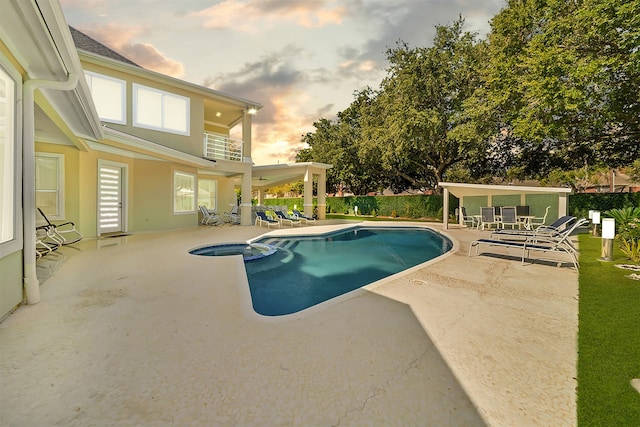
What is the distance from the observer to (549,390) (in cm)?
251

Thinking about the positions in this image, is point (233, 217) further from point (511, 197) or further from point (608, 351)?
point (511, 197)

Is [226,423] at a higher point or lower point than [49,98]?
lower

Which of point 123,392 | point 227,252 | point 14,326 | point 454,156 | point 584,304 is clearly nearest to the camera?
point 123,392

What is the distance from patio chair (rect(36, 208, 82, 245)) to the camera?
8250mm

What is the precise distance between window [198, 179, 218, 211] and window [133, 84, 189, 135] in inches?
190

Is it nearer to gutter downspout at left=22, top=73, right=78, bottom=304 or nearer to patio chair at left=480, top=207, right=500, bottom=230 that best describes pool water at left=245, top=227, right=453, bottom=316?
patio chair at left=480, top=207, right=500, bottom=230

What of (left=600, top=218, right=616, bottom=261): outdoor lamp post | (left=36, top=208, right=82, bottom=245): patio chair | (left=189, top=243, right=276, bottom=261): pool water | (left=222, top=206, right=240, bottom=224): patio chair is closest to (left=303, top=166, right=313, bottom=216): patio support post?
(left=222, top=206, right=240, bottom=224): patio chair

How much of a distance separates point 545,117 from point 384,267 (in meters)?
12.3

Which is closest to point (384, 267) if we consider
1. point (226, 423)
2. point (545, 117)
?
point (226, 423)

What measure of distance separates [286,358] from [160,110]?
1423 cm

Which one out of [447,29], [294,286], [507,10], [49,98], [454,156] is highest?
[447,29]

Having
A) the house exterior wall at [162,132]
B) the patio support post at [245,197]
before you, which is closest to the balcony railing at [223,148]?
the patio support post at [245,197]

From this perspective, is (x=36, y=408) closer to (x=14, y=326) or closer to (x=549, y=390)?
(x=14, y=326)

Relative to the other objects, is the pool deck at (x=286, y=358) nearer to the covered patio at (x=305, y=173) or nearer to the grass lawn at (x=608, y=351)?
the grass lawn at (x=608, y=351)
